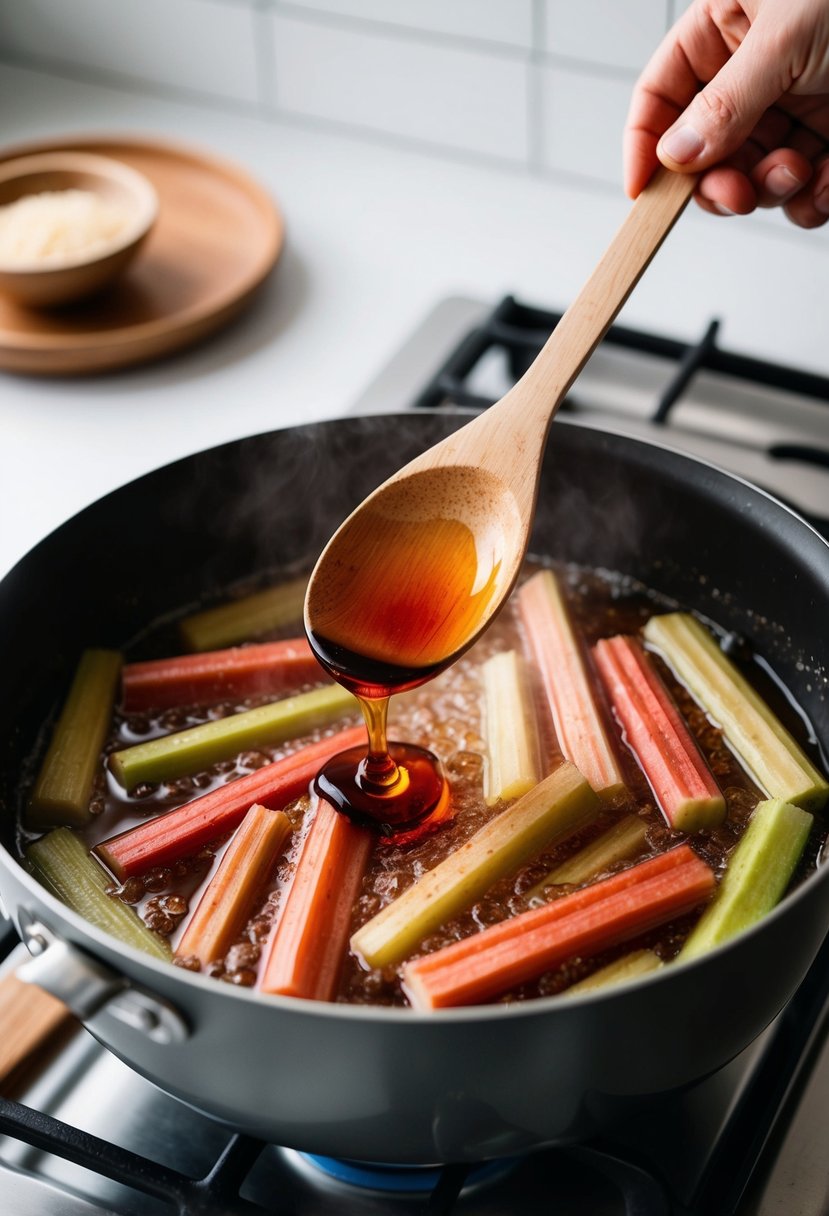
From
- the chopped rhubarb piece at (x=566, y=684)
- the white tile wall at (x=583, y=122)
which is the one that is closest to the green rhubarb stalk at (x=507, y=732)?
the chopped rhubarb piece at (x=566, y=684)

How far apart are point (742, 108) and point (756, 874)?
65 centimetres

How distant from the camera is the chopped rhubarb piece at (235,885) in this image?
0.93 meters

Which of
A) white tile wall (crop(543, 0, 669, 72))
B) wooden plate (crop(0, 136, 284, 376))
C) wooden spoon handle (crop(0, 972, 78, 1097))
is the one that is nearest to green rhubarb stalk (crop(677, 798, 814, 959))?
wooden spoon handle (crop(0, 972, 78, 1097))

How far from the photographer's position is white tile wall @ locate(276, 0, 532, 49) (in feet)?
5.65

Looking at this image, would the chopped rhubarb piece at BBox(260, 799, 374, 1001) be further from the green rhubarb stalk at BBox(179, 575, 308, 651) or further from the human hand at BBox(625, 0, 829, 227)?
the human hand at BBox(625, 0, 829, 227)

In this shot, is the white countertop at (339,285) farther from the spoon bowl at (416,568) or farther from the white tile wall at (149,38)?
the spoon bowl at (416,568)

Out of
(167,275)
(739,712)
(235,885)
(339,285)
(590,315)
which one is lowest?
(235,885)

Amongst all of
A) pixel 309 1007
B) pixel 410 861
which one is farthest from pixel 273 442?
pixel 309 1007

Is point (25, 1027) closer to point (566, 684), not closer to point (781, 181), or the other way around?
point (566, 684)

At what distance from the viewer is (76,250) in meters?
1.57

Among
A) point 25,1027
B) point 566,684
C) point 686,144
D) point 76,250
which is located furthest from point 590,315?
point 76,250

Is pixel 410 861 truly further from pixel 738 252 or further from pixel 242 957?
pixel 738 252

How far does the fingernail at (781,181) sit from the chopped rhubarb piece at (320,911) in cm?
74

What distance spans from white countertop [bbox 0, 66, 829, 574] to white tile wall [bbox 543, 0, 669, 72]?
197 millimetres
